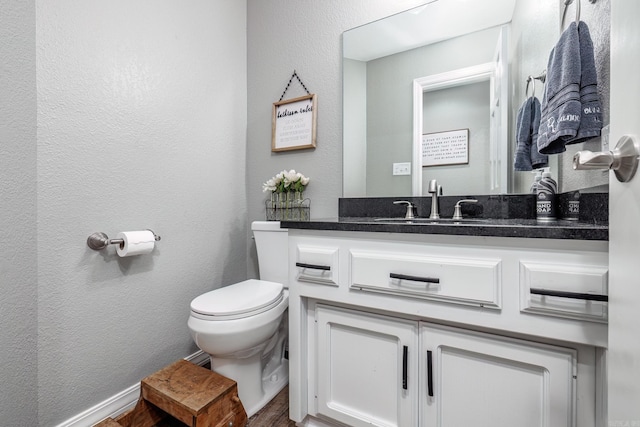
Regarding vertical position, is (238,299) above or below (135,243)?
below

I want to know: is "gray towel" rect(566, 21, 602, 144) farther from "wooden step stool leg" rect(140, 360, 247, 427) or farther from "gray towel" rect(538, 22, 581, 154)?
"wooden step stool leg" rect(140, 360, 247, 427)

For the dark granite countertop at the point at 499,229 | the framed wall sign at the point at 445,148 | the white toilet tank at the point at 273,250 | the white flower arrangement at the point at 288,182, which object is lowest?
the white toilet tank at the point at 273,250

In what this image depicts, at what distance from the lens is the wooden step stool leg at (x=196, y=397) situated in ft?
3.25

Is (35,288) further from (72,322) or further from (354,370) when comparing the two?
(354,370)

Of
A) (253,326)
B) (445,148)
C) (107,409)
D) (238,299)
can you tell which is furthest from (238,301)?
(445,148)

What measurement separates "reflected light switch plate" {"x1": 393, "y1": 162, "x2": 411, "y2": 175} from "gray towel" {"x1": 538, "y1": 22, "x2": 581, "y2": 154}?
0.61 metres

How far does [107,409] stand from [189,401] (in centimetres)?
48

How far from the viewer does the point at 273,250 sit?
1579mm

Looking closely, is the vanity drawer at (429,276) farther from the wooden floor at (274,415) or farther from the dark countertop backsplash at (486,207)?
the wooden floor at (274,415)

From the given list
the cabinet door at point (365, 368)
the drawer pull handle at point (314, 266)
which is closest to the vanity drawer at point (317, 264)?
the drawer pull handle at point (314, 266)

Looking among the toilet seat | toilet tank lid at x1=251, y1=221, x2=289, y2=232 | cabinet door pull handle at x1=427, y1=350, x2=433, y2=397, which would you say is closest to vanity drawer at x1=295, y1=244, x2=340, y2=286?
the toilet seat

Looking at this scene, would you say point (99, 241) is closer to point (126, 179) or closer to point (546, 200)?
point (126, 179)

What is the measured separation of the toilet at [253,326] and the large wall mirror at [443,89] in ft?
1.80

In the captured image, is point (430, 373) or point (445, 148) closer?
point (430, 373)
